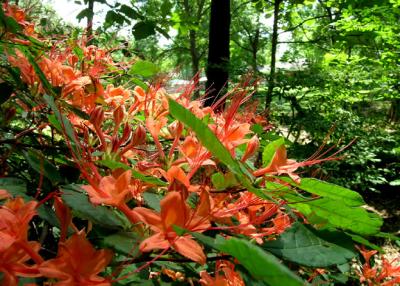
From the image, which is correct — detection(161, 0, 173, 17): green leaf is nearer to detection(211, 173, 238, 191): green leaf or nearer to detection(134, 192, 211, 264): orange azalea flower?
detection(211, 173, 238, 191): green leaf

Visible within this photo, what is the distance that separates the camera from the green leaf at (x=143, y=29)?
214cm

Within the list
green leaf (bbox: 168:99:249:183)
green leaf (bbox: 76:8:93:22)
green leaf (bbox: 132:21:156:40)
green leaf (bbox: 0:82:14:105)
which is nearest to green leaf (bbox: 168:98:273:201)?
green leaf (bbox: 168:99:249:183)

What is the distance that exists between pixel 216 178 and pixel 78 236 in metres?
0.24

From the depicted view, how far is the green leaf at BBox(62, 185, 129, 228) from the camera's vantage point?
48 cm

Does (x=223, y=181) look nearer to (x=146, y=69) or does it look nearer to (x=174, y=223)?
(x=174, y=223)

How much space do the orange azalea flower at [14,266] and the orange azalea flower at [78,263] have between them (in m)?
0.03

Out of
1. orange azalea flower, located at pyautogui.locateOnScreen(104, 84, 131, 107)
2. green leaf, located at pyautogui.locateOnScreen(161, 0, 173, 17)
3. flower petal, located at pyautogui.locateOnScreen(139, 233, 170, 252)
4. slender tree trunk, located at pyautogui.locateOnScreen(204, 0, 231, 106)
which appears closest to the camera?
flower petal, located at pyautogui.locateOnScreen(139, 233, 170, 252)

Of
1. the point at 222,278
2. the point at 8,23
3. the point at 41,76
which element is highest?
the point at 8,23

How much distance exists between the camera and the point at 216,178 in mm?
635

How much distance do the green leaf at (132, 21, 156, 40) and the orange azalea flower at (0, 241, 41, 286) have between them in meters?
1.80

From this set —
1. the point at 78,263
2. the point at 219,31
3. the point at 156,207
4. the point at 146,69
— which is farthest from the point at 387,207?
the point at 78,263

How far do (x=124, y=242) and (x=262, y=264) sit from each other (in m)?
0.19

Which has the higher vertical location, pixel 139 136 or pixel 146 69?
pixel 146 69

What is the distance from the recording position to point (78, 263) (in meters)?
0.46
